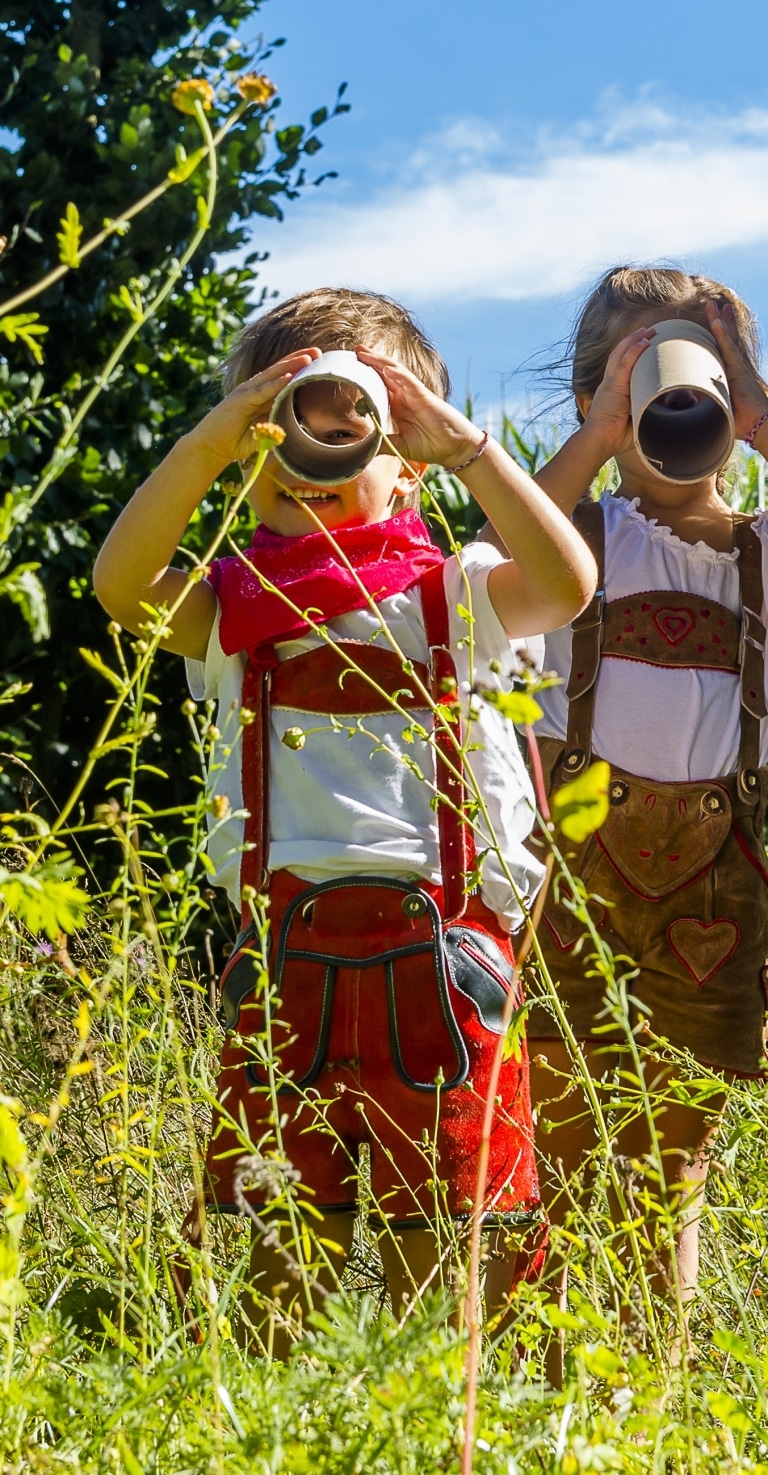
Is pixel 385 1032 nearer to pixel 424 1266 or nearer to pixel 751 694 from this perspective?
pixel 424 1266

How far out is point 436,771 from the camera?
1833mm

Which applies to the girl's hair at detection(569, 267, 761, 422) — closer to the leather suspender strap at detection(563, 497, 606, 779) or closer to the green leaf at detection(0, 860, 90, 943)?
the leather suspender strap at detection(563, 497, 606, 779)

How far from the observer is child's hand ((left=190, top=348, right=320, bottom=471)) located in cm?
174

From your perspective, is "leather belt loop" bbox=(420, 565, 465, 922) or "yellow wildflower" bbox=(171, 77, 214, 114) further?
"leather belt loop" bbox=(420, 565, 465, 922)

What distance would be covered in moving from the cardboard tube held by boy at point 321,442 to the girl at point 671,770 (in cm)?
61

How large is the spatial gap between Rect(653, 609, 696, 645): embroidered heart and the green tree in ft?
6.12

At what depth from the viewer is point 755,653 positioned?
7.52ft

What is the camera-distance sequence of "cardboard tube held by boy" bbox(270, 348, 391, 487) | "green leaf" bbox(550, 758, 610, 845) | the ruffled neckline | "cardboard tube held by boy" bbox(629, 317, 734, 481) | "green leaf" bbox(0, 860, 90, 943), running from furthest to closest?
the ruffled neckline, "cardboard tube held by boy" bbox(629, 317, 734, 481), "cardboard tube held by boy" bbox(270, 348, 391, 487), "green leaf" bbox(0, 860, 90, 943), "green leaf" bbox(550, 758, 610, 845)

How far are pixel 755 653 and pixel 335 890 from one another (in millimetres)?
839

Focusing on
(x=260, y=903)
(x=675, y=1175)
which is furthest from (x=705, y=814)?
(x=260, y=903)

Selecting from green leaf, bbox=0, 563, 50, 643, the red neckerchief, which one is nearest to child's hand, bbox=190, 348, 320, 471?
the red neckerchief

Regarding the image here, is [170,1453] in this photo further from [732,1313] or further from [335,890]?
[732,1313]

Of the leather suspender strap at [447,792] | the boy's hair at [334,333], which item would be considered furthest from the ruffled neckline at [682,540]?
the leather suspender strap at [447,792]

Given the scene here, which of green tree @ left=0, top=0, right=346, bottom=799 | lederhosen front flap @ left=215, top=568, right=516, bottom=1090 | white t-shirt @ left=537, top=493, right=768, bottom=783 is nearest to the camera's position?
lederhosen front flap @ left=215, top=568, right=516, bottom=1090
